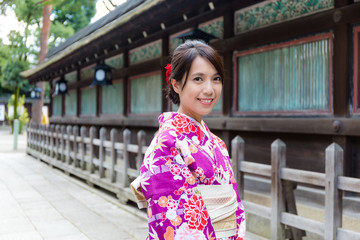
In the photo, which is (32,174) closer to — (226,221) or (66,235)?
(66,235)

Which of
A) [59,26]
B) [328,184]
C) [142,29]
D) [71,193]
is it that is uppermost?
[59,26]

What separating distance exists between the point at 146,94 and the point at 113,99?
1.95 meters

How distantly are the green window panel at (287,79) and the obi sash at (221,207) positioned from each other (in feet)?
10.1

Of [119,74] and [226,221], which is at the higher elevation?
[119,74]

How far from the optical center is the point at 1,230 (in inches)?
175

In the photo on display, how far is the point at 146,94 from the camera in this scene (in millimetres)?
8297

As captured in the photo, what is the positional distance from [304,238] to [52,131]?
28.6 ft

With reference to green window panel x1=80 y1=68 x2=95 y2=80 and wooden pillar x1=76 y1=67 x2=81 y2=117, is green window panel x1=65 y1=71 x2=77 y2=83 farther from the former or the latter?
green window panel x1=80 y1=68 x2=95 y2=80

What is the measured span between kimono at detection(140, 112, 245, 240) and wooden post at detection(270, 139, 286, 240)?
1.93 metres

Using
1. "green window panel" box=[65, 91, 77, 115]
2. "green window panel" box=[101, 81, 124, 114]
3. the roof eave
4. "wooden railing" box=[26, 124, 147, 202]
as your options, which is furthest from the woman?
"green window panel" box=[65, 91, 77, 115]

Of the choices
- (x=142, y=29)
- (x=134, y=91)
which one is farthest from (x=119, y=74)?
(x=142, y=29)

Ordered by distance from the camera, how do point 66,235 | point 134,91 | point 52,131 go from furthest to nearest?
point 52,131, point 134,91, point 66,235

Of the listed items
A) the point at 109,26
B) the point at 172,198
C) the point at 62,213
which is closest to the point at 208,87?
the point at 172,198

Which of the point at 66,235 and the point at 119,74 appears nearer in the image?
the point at 66,235
